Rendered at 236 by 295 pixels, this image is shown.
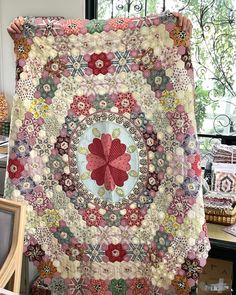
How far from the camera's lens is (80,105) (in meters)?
1.62

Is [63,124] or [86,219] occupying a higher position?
[63,124]

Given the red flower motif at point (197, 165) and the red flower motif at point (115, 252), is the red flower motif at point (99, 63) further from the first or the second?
the red flower motif at point (115, 252)

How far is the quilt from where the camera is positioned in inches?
59.9

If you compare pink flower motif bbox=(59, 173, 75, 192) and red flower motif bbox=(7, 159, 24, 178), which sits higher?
red flower motif bbox=(7, 159, 24, 178)

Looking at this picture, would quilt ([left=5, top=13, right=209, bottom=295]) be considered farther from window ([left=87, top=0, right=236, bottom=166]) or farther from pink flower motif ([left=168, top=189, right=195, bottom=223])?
window ([left=87, top=0, right=236, bottom=166])

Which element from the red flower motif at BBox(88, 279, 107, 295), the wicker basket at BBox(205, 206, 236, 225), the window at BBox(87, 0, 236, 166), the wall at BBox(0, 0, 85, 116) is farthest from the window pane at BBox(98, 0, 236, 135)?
the red flower motif at BBox(88, 279, 107, 295)

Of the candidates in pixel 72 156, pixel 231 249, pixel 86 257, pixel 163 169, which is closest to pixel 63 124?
pixel 72 156

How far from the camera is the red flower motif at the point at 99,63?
1566 millimetres

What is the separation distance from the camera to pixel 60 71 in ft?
5.27

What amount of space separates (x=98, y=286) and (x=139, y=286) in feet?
0.58

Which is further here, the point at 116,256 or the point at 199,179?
the point at 116,256

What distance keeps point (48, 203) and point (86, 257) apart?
280mm

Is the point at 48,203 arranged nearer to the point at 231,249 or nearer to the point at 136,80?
the point at 136,80

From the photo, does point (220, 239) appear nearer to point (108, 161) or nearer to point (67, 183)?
point (108, 161)
